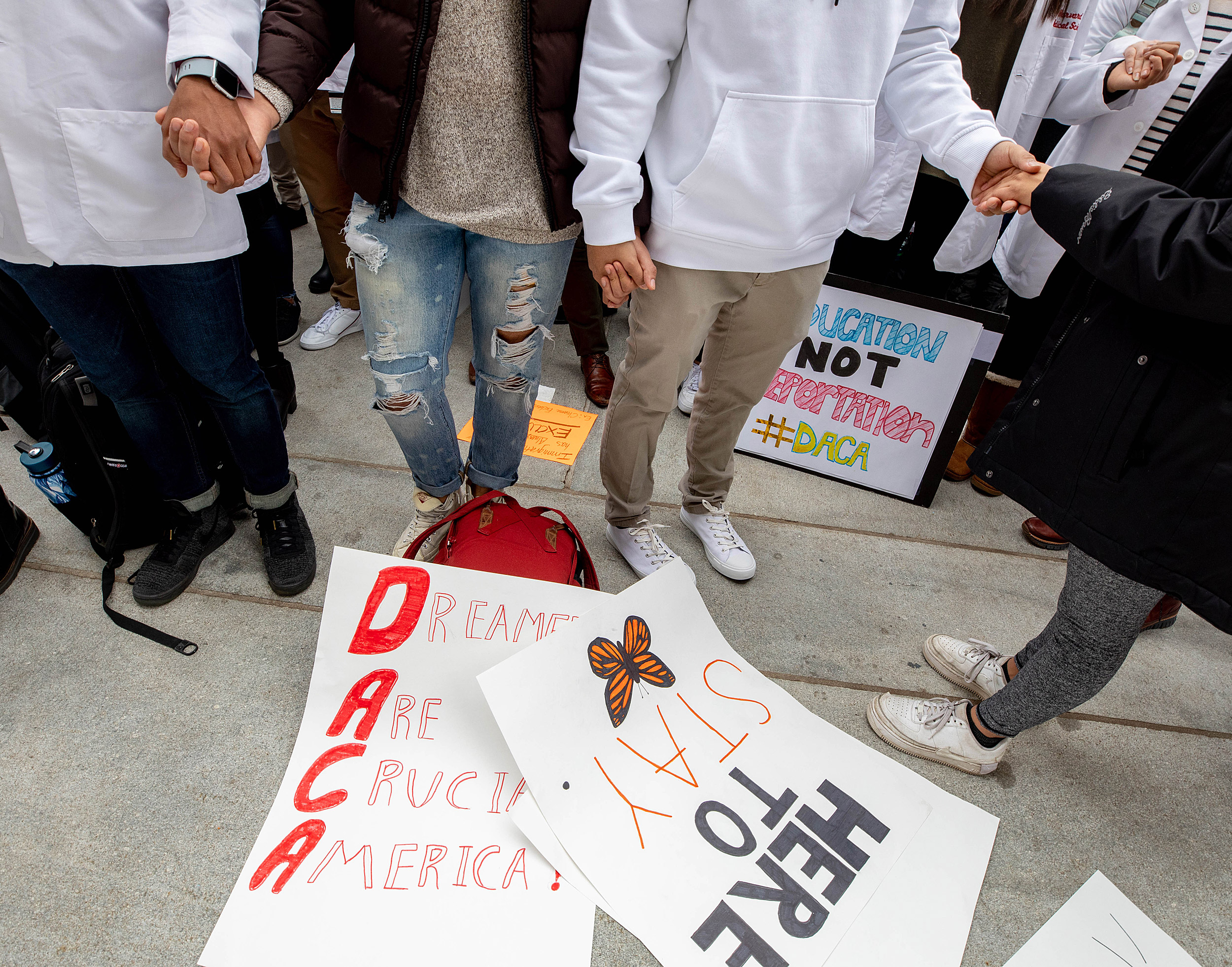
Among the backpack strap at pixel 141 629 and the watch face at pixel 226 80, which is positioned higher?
the watch face at pixel 226 80

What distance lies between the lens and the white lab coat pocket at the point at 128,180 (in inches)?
38.2

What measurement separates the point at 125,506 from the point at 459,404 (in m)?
0.98

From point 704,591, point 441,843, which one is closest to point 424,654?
point 441,843

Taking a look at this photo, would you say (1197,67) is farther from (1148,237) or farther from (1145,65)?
(1148,237)

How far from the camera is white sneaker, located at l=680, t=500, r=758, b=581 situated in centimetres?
168

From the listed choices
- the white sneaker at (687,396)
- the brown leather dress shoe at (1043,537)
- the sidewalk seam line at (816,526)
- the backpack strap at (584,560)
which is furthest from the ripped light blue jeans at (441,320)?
the brown leather dress shoe at (1043,537)

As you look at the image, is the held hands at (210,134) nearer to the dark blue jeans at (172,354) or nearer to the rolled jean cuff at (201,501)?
the dark blue jeans at (172,354)

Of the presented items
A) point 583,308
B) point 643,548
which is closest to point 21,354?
point 583,308

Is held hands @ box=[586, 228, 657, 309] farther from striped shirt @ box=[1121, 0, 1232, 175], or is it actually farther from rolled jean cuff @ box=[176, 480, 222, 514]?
striped shirt @ box=[1121, 0, 1232, 175]

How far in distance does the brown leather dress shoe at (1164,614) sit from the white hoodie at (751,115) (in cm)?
120

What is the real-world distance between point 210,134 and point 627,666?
104 cm

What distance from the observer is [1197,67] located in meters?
1.61

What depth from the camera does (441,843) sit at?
1053 mm

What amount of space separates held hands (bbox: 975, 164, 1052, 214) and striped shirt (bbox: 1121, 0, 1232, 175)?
2.88 ft
